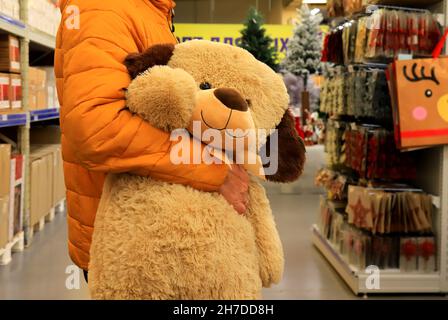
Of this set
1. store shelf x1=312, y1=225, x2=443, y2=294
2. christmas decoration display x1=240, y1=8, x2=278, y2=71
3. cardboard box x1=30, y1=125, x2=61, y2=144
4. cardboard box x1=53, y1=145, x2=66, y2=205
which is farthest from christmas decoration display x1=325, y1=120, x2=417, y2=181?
christmas decoration display x1=240, y1=8, x2=278, y2=71

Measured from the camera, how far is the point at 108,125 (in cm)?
111

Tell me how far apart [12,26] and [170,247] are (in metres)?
3.39

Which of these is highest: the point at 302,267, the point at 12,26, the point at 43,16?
the point at 43,16

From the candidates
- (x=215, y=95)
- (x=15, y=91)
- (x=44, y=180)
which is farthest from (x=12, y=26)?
(x=215, y=95)

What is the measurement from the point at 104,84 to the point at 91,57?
7cm

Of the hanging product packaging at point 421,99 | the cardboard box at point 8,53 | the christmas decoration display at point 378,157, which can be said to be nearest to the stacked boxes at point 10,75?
the cardboard box at point 8,53

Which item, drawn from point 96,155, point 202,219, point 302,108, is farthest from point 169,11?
point 302,108

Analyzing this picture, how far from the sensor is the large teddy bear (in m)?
1.09

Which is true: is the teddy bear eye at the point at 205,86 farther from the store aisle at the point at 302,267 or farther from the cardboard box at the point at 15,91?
A: the cardboard box at the point at 15,91

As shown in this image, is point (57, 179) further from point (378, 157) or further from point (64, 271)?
point (378, 157)

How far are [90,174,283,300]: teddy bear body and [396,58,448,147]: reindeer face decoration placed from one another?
85.9 inches

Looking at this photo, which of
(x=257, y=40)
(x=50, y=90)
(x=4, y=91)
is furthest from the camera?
(x=257, y=40)

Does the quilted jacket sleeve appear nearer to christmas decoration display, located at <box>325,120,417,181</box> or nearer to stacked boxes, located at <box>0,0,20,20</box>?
christmas decoration display, located at <box>325,120,417,181</box>

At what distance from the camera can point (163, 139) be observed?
1143mm
